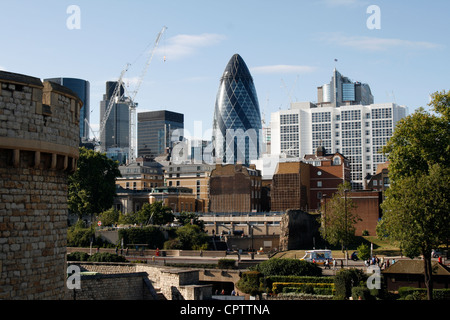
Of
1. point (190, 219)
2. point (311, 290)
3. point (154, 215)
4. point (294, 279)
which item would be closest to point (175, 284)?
point (311, 290)

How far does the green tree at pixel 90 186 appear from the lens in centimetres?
9569

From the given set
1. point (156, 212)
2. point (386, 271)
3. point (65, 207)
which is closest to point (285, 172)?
point (156, 212)

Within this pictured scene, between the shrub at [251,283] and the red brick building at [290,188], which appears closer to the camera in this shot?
the shrub at [251,283]

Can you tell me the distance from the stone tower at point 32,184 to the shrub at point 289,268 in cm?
3712

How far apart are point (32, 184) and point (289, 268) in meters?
39.3

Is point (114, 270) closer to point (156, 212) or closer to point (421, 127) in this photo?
point (421, 127)

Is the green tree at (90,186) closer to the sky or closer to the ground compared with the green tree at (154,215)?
closer to the sky

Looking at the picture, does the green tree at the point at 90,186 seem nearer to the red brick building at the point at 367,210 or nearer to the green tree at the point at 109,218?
the green tree at the point at 109,218

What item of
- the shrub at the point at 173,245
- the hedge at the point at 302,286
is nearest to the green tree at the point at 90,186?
the shrub at the point at 173,245

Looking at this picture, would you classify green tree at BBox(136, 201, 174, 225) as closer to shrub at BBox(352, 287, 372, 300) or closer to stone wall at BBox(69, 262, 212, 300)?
stone wall at BBox(69, 262, 212, 300)

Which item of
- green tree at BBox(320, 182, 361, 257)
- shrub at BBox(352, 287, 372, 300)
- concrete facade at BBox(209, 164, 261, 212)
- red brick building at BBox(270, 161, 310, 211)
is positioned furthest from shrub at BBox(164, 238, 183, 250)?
concrete facade at BBox(209, 164, 261, 212)

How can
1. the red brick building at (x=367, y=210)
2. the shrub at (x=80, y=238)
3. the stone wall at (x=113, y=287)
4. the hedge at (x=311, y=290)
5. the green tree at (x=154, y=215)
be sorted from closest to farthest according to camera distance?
the stone wall at (x=113, y=287), the hedge at (x=311, y=290), the shrub at (x=80, y=238), the red brick building at (x=367, y=210), the green tree at (x=154, y=215)

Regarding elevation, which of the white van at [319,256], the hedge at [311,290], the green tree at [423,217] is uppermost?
the green tree at [423,217]
